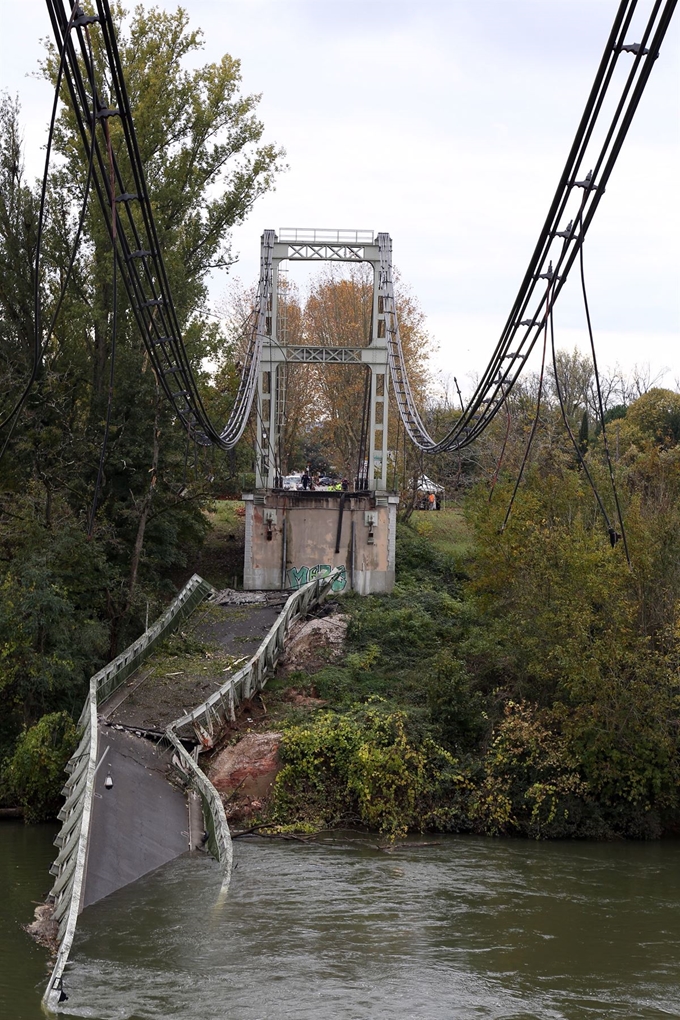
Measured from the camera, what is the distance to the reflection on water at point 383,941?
1431 cm

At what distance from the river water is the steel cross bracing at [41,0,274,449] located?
28.2ft

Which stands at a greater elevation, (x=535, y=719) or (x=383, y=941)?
(x=535, y=719)

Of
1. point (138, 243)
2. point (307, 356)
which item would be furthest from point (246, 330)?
point (138, 243)

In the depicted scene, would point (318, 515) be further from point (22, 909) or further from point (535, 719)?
point (22, 909)

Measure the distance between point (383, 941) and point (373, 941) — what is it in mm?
152

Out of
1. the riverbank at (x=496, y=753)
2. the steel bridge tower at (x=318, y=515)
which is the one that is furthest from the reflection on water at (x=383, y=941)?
the steel bridge tower at (x=318, y=515)

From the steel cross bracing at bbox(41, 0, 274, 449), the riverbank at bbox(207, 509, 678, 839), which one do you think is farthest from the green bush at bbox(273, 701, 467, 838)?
the steel cross bracing at bbox(41, 0, 274, 449)

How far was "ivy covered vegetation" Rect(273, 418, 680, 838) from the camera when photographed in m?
24.2

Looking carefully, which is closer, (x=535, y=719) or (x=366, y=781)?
(x=366, y=781)

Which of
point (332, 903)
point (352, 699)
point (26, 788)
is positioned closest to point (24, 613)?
point (26, 788)

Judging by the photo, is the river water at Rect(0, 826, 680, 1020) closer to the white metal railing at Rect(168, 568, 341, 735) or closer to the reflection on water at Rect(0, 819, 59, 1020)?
the reflection on water at Rect(0, 819, 59, 1020)

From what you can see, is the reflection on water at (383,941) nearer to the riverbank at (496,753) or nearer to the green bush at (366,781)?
the green bush at (366,781)

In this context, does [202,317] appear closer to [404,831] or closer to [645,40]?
[404,831]

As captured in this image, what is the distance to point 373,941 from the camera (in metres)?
16.6
